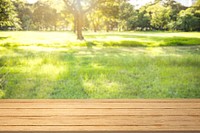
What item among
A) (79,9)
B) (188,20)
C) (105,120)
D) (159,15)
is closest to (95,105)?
(105,120)

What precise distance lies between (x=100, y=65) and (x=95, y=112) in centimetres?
91

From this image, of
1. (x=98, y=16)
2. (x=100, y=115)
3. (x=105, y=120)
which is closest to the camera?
(x=105, y=120)

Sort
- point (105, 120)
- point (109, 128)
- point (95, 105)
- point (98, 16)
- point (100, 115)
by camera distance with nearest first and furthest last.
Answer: point (109, 128), point (105, 120), point (100, 115), point (95, 105), point (98, 16)

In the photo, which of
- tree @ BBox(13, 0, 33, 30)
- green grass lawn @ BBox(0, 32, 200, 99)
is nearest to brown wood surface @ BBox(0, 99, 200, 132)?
green grass lawn @ BBox(0, 32, 200, 99)

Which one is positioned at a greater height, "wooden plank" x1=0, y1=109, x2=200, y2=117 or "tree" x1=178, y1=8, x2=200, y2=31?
"tree" x1=178, y1=8, x2=200, y2=31

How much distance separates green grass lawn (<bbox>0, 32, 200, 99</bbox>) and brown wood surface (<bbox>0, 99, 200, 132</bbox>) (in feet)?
1.18

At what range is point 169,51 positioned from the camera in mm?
3348

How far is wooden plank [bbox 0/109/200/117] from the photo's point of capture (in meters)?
2.42

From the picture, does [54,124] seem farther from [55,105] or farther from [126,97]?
[126,97]

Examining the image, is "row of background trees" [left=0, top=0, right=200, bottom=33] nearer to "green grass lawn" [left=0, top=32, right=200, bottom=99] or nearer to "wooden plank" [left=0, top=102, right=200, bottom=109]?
"green grass lawn" [left=0, top=32, right=200, bottom=99]

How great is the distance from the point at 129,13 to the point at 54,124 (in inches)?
63.5

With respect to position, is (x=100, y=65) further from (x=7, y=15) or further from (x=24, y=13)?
(x=7, y=15)

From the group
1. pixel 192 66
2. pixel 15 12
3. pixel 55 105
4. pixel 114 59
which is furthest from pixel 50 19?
pixel 192 66

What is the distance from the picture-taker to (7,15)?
3385 millimetres
